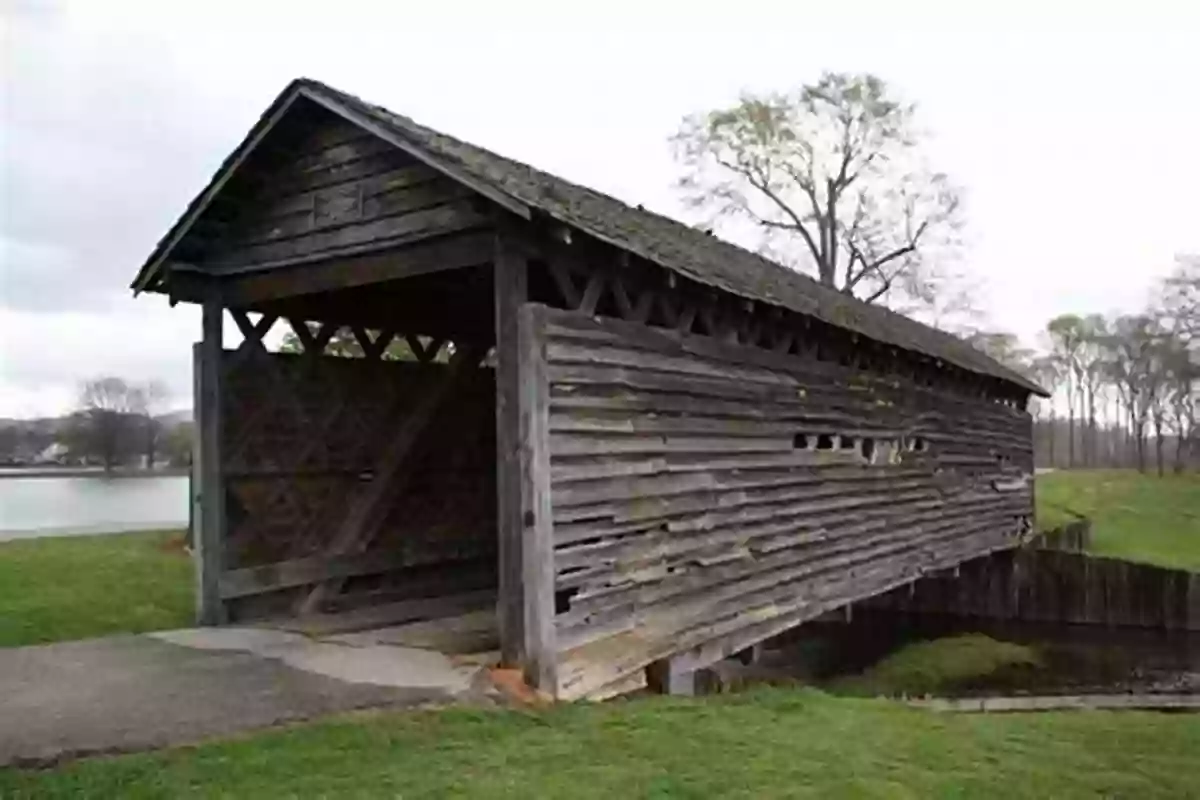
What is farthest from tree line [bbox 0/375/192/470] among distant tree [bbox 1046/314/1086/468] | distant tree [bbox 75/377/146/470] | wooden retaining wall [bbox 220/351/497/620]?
distant tree [bbox 1046/314/1086/468]

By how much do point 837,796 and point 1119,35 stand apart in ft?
35.5

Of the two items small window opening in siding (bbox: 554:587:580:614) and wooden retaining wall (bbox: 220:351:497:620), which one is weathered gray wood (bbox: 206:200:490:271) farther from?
small window opening in siding (bbox: 554:587:580:614)

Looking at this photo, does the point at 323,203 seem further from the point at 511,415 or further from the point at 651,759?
the point at 651,759

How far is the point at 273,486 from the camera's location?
31.1 ft

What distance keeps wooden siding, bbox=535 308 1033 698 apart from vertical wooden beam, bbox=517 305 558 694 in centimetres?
12

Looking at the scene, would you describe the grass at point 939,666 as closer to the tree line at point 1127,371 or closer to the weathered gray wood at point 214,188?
the weathered gray wood at point 214,188

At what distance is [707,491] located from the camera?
8.95m

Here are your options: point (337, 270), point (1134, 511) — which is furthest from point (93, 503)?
point (1134, 511)

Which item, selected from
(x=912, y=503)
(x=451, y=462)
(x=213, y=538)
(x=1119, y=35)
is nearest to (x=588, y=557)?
(x=213, y=538)

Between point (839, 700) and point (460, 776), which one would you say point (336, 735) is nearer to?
point (460, 776)

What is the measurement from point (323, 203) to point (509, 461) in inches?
111

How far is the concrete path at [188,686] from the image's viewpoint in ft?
17.6

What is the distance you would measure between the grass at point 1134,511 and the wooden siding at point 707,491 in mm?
11499

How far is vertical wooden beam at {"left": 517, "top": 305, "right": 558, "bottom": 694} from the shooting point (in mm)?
6672
